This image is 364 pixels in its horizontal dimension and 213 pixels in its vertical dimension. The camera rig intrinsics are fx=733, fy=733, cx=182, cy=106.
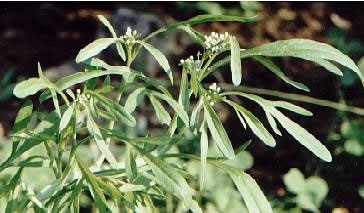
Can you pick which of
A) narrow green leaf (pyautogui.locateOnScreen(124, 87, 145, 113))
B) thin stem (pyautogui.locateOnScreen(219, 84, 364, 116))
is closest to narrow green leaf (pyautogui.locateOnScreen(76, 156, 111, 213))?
narrow green leaf (pyautogui.locateOnScreen(124, 87, 145, 113))

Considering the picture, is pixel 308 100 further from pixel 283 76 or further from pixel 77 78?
pixel 77 78

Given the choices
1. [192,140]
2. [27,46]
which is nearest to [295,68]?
[192,140]

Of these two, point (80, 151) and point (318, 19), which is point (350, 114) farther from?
point (80, 151)

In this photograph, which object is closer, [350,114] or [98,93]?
[98,93]

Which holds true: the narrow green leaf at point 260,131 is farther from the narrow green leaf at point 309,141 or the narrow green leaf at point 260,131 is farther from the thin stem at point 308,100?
the thin stem at point 308,100

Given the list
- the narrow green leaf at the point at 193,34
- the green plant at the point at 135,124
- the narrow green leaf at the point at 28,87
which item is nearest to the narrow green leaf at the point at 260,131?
the green plant at the point at 135,124

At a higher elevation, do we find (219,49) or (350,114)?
(219,49)
